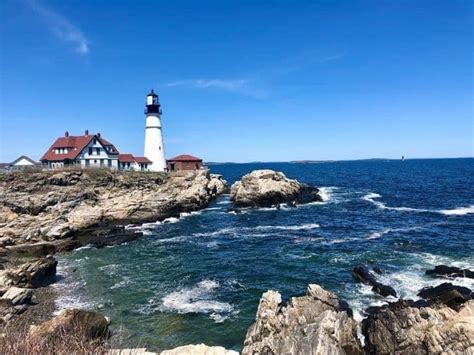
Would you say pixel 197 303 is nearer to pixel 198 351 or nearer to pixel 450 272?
pixel 198 351

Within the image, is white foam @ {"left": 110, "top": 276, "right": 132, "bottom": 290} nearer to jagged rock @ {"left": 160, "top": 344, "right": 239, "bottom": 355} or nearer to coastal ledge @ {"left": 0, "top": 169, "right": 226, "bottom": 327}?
coastal ledge @ {"left": 0, "top": 169, "right": 226, "bottom": 327}

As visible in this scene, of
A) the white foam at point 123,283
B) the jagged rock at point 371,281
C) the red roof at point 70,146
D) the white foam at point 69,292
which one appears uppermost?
the red roof at point 70,146

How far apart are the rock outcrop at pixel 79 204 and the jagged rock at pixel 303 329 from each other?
92.8 feet

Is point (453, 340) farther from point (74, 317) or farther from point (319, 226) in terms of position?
point (319, 226)

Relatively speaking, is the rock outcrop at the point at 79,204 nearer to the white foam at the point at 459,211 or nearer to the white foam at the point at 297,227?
the white foam at the point at 297,227

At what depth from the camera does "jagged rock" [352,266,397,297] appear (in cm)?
2477

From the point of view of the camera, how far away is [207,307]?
941 inches

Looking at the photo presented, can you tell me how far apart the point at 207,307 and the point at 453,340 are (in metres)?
14.2

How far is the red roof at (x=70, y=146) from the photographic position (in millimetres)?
63994

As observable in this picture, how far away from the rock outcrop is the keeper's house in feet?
29.7

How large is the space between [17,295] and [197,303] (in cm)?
1222

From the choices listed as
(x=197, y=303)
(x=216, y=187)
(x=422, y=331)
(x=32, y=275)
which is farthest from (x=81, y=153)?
(x=422, y=331)

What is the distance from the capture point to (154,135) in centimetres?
7200

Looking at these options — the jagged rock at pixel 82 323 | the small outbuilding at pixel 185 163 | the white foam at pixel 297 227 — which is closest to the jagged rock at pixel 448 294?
the jagged rock at pixel 82 323
